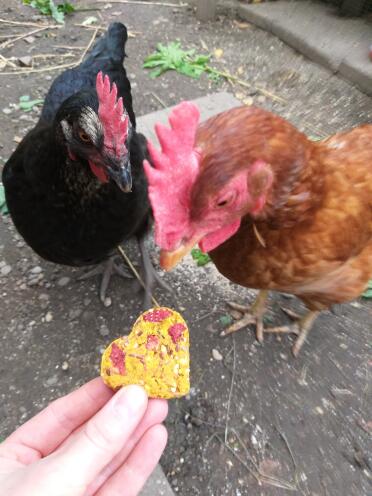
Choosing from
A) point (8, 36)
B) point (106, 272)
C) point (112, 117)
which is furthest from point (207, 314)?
point (8, 36)

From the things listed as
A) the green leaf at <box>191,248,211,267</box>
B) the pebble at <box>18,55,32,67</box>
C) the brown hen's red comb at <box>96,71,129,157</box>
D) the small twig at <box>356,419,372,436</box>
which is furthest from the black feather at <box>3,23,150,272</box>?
the pebble at <box>18,55,32,67</box>

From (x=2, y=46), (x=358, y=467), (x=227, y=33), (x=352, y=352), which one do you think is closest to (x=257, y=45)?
(x=227, y=33)

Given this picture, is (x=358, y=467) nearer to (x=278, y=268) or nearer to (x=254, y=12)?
(x=278, y=268)

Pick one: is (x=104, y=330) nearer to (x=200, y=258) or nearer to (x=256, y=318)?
(x=200, y=258)

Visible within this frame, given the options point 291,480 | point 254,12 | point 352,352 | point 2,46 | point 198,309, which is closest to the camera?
point 291,480

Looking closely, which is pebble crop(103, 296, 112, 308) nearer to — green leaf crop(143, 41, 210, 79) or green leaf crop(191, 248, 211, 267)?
green leaf crop(191, 248, 211, 267)

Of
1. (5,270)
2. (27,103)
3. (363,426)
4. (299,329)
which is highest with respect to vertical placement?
(27,103)
